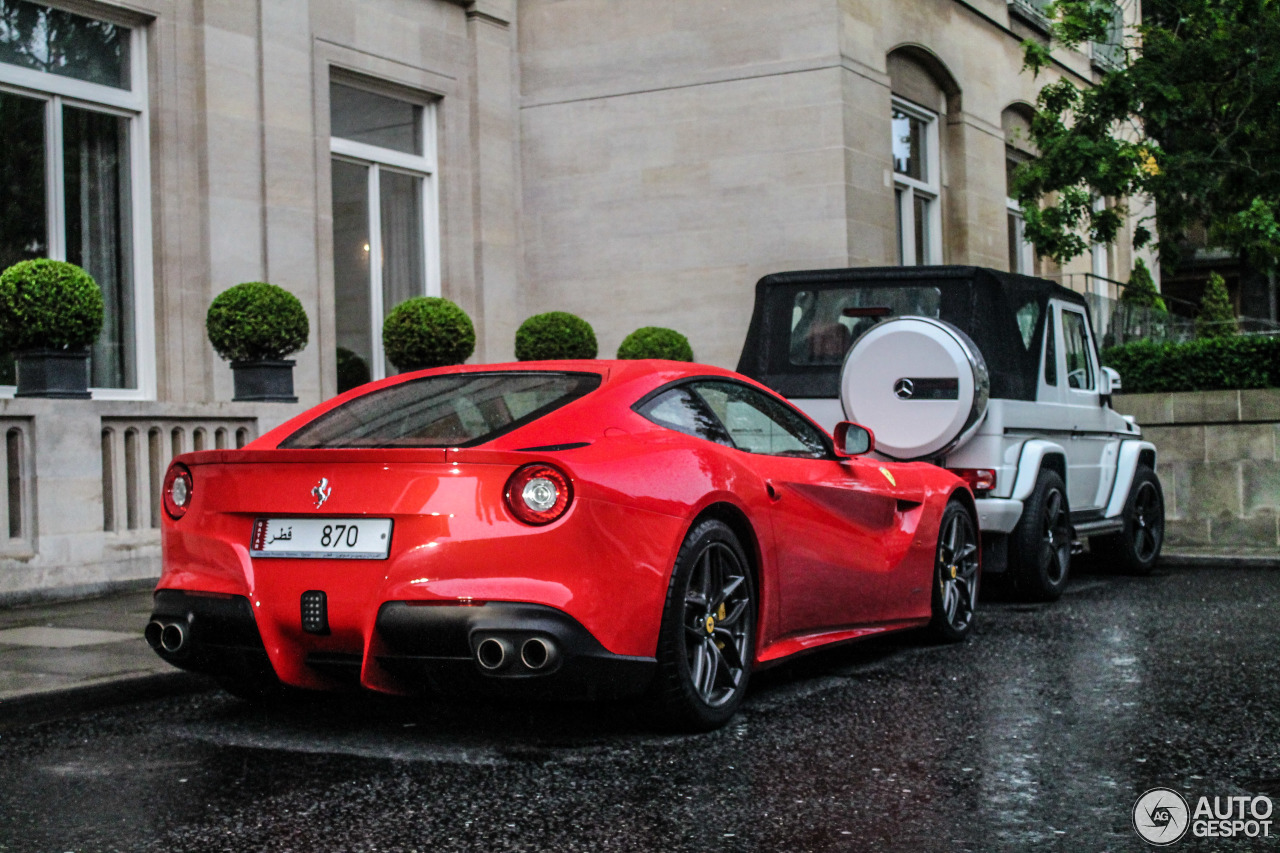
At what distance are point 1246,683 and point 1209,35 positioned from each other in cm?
1138

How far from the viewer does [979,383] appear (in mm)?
8844

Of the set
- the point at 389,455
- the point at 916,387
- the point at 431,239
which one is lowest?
the point at 389,455

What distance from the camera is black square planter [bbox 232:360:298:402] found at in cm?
1180

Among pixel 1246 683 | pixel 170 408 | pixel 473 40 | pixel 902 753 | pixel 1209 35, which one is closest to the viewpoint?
pixel 902 753

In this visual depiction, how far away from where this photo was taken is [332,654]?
5184mm

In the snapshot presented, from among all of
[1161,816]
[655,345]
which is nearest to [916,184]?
[655,345]

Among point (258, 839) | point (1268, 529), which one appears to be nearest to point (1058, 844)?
point (258, 839)

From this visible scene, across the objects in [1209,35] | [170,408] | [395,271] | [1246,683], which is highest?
[1209,35]

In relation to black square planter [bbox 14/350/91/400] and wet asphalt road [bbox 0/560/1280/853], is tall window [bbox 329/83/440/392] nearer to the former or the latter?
black square planter [bbox 14/350/91/400]

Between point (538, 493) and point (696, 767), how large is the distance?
1065 mm

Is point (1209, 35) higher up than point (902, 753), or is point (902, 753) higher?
point (1209, 35)

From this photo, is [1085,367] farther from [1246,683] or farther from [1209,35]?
[1209,35]

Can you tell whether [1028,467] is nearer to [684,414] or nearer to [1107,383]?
[1107,383]

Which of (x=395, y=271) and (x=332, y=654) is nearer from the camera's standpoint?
(x=332, y=654)
